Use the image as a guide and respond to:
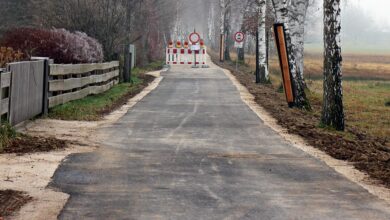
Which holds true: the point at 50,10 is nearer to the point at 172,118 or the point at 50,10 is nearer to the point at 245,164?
the point at 172,118

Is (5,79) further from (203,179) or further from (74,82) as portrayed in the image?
(74,82)

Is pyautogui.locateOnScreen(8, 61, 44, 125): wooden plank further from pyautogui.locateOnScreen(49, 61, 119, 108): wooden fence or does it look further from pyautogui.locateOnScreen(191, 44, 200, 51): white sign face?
pyautogui.locateOnScreen(191, 44, 200, 51): white sign face

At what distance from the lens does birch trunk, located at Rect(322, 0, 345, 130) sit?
49.2ft

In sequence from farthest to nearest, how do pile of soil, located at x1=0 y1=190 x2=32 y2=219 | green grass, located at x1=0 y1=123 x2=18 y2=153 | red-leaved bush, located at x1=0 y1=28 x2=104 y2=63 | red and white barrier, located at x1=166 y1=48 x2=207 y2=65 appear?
red and white barrier, located at x1=166 y1=48 x2=207 y2=65, red-leaved bush, located at x1=0 y1=28 x2=104 y2=63, green grass, located at x1=0 y1=123 x2=18 y2=153, pile of soil, located at x1=0 y1=190 x2=32 y2=219

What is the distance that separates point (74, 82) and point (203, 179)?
35.5 feet

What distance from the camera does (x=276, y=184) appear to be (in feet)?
27.1

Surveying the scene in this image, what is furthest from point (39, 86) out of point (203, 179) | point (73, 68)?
point (203, 179)

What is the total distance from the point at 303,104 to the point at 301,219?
14127 mm

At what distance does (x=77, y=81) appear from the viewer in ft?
62.4

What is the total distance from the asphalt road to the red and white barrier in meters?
30.4

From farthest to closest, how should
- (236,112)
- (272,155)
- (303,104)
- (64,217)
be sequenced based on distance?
(303,104) → (236,112) → (272,155) → (64,217)

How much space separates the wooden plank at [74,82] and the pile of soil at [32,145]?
4.66 metres

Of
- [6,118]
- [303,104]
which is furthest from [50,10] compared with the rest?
[6,118]

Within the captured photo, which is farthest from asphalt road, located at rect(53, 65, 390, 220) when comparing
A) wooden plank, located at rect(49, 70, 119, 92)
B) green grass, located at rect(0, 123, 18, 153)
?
wooden plank, located at rect(49, 70, 119, 92)
